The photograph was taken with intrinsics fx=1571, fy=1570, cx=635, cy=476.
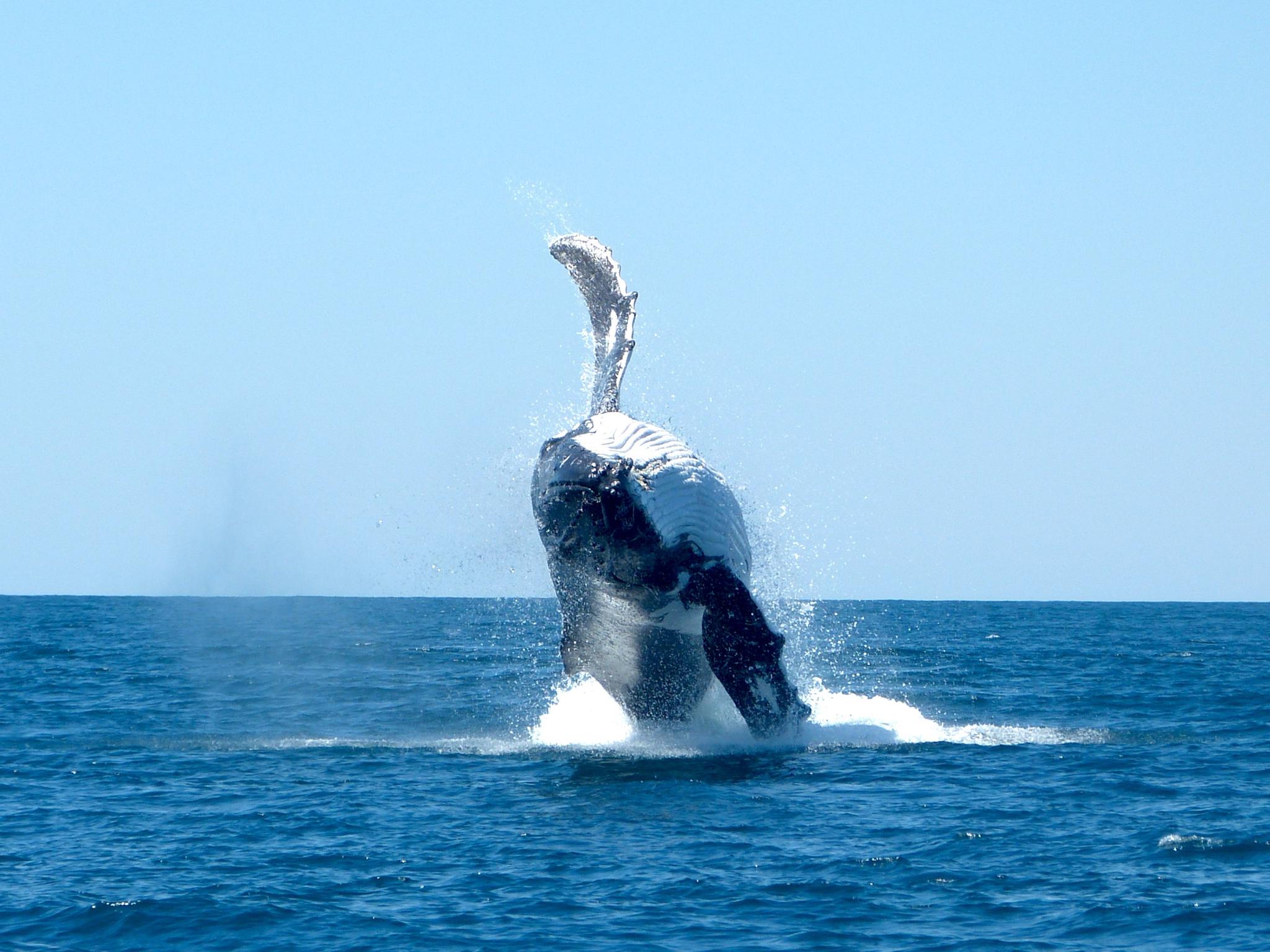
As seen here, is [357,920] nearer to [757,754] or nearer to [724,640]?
[724,640]

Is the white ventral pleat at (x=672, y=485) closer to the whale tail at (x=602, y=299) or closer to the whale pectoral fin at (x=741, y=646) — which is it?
the whale pectoral fin at (x=741, y=646)

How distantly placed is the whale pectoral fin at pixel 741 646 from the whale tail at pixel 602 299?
8.37ft

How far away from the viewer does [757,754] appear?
17.8 metres

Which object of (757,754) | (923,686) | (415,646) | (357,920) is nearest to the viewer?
(357,920)

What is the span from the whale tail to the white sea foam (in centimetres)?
412

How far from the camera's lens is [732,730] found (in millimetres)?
18547

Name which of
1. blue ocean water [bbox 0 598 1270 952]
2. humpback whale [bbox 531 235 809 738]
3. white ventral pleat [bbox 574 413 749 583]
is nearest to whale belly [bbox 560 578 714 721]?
humpback whale [bbox 531 235 809 738]

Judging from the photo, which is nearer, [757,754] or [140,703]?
[757,754]

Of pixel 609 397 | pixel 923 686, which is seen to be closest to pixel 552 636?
pixel 923 686

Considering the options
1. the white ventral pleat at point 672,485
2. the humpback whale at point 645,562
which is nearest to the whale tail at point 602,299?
the humpback whale at point 645,562

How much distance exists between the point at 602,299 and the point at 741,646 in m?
4.50

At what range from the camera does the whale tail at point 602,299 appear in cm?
1722

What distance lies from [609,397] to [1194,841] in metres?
7.25

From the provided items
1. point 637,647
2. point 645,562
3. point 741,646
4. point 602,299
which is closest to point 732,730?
point 637,647
